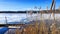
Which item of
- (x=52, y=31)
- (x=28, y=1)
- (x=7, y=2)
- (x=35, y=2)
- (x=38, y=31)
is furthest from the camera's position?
(x=7, y=2)

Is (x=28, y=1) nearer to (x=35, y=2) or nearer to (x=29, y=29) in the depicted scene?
(x=35, y=2)

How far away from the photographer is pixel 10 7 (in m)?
3.76

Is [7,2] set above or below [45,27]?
above

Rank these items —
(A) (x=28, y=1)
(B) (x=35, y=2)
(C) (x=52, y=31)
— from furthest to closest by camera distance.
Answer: (A) (x=28, y=1) → (B) (x=35, y=2) → (C) (x=52, y=31)

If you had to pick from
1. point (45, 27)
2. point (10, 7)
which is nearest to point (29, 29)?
point (45, 27)

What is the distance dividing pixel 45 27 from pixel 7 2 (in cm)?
180

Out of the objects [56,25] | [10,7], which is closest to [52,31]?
[56,25]

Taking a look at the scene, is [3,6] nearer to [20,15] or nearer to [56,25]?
[20,15]

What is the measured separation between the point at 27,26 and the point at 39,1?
910mm

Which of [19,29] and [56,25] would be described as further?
[19,29]

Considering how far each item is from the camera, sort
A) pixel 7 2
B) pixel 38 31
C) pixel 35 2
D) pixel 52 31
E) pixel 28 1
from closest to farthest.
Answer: pixel 52 31
pixel 38 31
pixel 35 2
pixel 28 1
pixel 7 2

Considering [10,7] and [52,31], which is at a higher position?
[10,7]

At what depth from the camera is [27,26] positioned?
230cm

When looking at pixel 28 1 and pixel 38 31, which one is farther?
pixel 28 1
